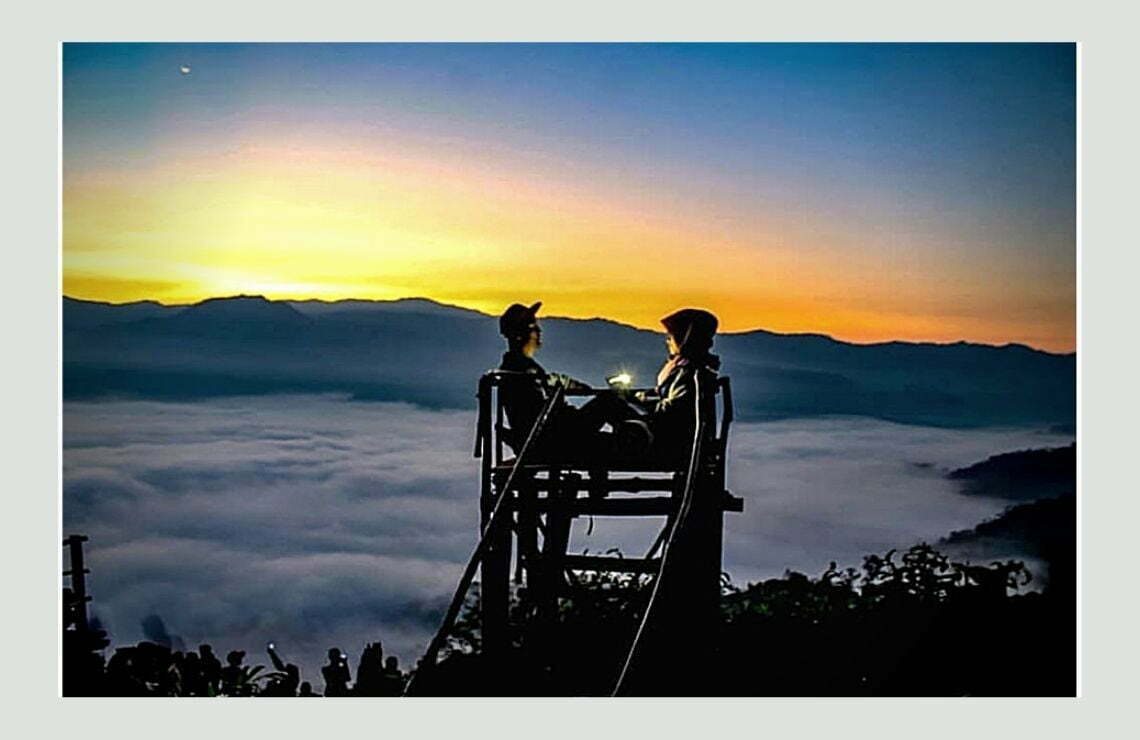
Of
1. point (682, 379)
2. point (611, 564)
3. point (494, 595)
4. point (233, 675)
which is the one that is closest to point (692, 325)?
point (682, 379)

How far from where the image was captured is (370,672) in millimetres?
10234

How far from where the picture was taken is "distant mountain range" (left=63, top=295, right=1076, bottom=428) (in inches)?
407

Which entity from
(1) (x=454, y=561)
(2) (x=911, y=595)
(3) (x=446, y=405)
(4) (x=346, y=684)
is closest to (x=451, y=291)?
(3) (x=446, y=405)

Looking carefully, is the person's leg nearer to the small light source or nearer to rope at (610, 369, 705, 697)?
the small light source

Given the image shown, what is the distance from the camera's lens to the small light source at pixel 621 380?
10.3m

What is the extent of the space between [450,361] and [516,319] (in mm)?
739

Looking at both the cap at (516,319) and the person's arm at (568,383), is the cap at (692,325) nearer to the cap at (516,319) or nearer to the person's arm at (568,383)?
the person's arm at (568,383)

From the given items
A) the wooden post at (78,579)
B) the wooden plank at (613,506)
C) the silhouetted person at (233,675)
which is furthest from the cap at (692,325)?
the wooden post at (78,579)

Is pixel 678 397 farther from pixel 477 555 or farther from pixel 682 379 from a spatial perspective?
pixel 477 555

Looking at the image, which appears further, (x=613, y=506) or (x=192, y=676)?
(x=613, y=506)

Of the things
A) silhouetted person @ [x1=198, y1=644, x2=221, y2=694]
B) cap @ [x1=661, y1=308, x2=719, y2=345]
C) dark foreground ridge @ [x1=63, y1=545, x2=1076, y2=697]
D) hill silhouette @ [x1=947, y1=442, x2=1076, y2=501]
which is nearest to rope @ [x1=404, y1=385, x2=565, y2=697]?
dark foreground ridge @ [x1=63, y1=545, x2=1076, y2=697]

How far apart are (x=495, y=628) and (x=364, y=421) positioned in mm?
1470

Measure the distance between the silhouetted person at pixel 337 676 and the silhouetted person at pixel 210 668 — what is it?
582mm

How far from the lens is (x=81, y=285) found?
1031 centimetres
